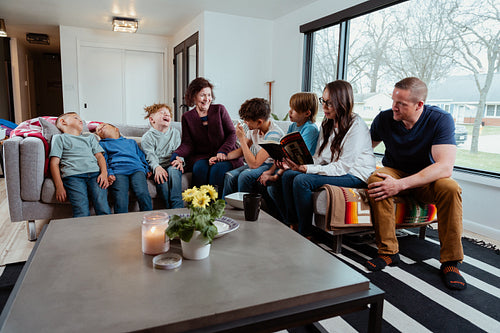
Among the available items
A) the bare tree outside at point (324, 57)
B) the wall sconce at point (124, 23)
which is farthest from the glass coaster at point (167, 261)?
the wall sconce at point (124, 23)

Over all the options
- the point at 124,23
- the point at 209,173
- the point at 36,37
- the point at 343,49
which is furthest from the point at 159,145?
the point at 36,37

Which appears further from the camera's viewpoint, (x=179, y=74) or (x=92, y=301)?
(x=179, y=74)

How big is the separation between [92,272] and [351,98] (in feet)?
5.62

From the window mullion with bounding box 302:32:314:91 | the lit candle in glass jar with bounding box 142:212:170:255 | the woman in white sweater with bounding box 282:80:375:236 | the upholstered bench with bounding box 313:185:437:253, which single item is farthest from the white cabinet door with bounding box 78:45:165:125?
the lit candle in glass jar with bounding box 142:212:170:255

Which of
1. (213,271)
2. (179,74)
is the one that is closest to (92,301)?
(213,271)

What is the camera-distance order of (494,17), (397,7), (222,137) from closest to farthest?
(494,17) < (222,137) < (397,7)

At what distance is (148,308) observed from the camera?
0.80 meters

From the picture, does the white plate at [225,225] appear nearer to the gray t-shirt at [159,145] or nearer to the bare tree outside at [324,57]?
the gray t-shirt at [159,145]

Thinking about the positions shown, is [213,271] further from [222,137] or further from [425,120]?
[222,137]

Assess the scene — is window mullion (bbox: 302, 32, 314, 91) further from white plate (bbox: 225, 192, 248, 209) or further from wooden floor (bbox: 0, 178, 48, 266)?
wooden floor (bbox: 0, 178, 48, 266)

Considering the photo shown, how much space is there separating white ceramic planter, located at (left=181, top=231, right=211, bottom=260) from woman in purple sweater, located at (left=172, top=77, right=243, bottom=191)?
63.2 inches

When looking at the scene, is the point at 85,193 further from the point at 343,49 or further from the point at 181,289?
the point at 343,49

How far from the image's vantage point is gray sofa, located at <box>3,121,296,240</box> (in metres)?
2.12

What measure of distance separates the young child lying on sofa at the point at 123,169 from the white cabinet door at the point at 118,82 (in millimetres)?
3915
